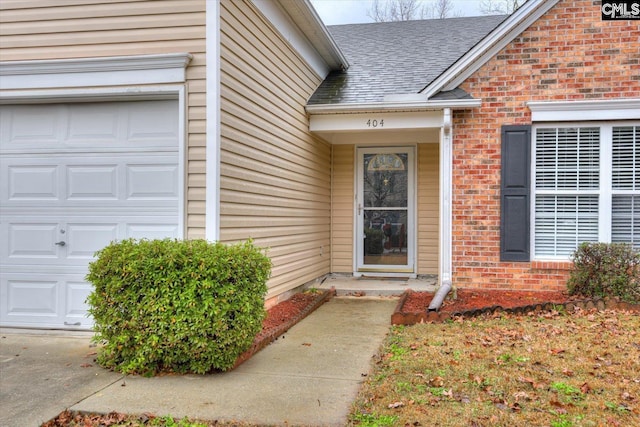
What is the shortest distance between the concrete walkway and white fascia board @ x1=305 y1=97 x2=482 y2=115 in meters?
3.68

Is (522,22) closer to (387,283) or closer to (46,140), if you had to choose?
(387,283)

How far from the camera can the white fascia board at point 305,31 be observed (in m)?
6.79

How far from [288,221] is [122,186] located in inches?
102

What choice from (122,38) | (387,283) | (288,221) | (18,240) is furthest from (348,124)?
(18,240)

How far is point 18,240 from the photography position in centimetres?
573

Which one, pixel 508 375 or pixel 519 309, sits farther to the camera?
pixel 519 309

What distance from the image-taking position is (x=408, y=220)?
30.7 feet

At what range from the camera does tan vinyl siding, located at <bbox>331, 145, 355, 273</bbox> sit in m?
9.62

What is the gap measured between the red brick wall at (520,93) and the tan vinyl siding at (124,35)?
161 inches

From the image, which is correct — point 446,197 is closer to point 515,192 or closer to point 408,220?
point 515,192

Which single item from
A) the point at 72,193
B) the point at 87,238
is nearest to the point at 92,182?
the point at 72,193

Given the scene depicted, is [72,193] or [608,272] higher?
[72,193]

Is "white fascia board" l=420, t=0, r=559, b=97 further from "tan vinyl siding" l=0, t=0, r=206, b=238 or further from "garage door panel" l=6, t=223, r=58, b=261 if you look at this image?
"garage door panel" l=6, t=223, r=58, b=261

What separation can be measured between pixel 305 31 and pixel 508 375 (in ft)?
18.9
